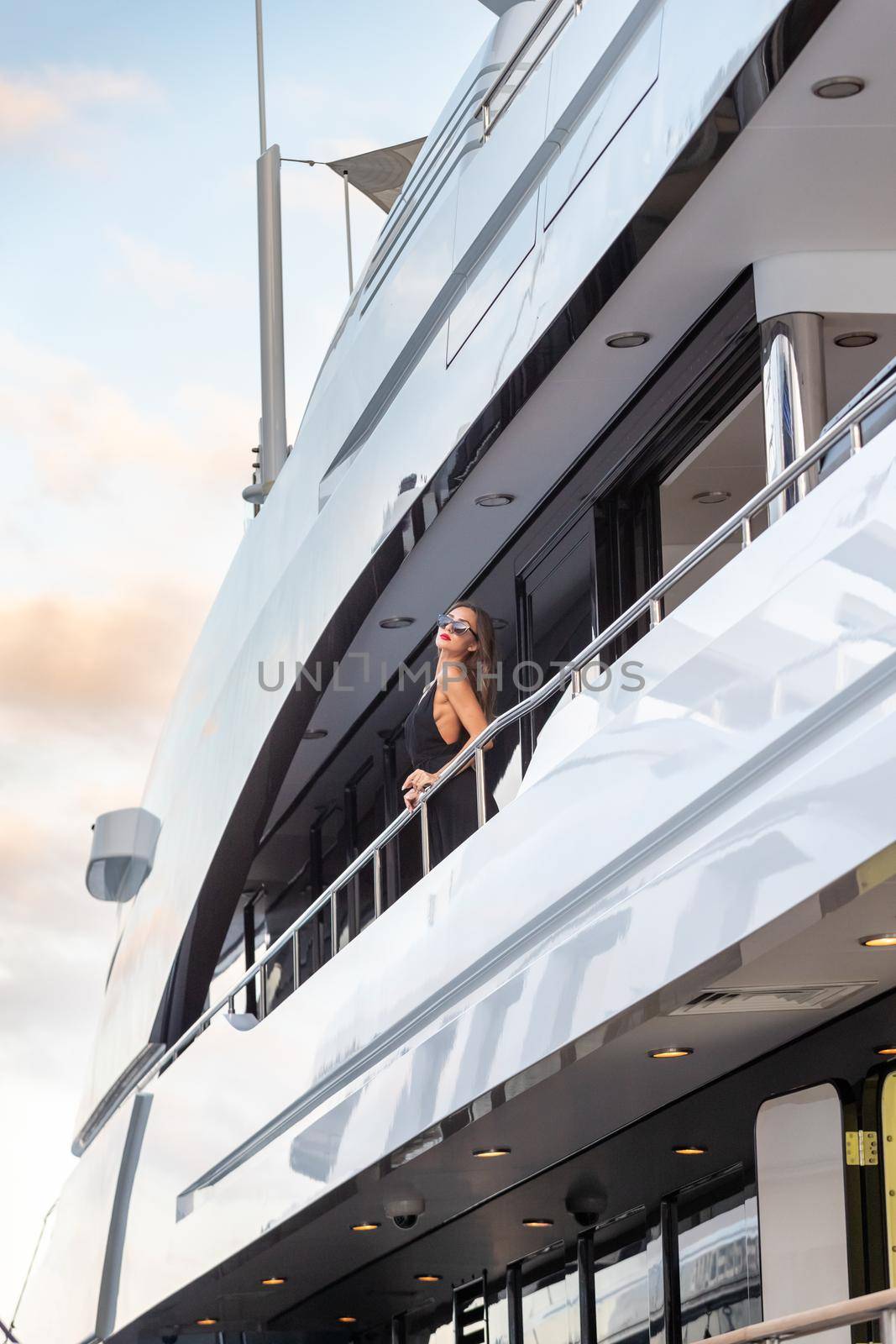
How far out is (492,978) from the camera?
647 cm

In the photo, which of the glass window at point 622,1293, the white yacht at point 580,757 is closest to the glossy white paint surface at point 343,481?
the white yacht at point 580,757

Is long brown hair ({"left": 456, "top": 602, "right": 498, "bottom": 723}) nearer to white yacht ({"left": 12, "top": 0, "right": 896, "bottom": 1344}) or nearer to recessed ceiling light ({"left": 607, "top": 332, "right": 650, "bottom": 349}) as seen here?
white yacht ({"left": 12, "top": 0, "right": 896, "bottom": 1344})

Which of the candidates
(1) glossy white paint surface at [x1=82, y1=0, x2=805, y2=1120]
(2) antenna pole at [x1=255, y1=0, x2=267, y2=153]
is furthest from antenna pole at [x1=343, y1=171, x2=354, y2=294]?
(1) glossy white paint surface at [x1=82, y1=0, x2=805, y2=1120]

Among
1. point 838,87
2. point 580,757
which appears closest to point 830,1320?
point 580,757

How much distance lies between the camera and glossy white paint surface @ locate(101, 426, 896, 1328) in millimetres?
4457

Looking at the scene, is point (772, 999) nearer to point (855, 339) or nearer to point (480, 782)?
point (480, 782)

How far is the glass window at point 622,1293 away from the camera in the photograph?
907 cm

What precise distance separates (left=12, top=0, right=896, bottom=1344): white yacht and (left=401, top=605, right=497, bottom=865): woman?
0.27 meters

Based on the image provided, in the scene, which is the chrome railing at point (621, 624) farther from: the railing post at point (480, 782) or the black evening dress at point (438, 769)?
the black evening dress at point (438, 769)

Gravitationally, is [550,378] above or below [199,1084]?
above

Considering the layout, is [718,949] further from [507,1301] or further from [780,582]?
[507,1301]

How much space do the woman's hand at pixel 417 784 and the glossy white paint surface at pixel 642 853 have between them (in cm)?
41

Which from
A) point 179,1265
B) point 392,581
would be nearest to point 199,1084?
point 179,1265

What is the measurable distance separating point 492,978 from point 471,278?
3.50 m
